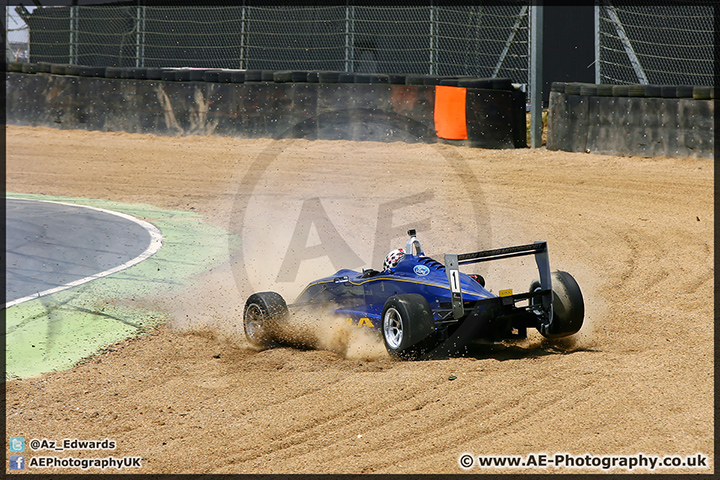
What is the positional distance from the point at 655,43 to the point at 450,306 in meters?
11.0

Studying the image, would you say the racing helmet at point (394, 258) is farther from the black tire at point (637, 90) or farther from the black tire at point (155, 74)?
the black tire at point (155, 74)

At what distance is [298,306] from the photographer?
7.12 metres

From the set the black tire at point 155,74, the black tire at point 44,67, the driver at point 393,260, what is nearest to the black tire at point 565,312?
the driver at point 393,260

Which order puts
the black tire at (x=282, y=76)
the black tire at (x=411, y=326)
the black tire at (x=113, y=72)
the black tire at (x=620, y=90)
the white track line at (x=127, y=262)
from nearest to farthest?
1. the black tire at (x=411, y=326)
2. the white track line at (x=127, y=262)
3. the black tire at (x=620, y=90)
4. the black tire at (x=282, y=76)
5. the black tire at (x=113, y=72)

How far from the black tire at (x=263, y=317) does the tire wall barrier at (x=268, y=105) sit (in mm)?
9483

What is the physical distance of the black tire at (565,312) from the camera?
579 centimetres

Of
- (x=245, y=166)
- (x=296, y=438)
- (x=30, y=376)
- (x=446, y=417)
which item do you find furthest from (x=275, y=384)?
(x=245, y=166)

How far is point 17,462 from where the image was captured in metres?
4.41

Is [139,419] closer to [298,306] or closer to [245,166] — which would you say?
[298,306]

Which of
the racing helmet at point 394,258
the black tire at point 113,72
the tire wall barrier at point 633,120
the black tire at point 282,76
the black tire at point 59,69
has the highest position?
the black tire at point 59,69

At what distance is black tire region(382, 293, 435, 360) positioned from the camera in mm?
5570

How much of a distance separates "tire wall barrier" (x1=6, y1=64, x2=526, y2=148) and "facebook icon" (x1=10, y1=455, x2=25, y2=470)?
12.3 meters

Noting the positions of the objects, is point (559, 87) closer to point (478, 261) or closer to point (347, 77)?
point (347, 77)

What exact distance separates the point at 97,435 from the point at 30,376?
1.37 metres
